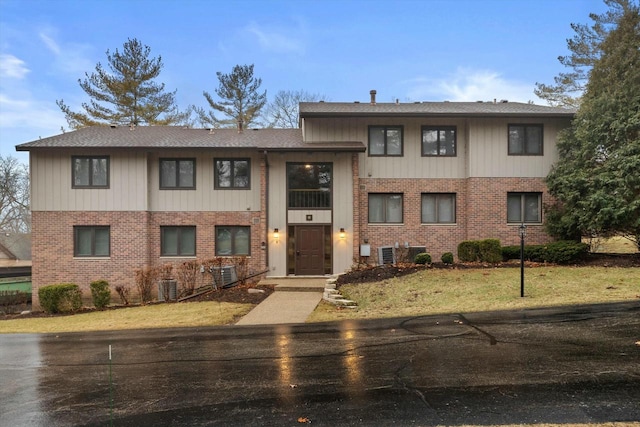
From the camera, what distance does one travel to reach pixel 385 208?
18125 mm

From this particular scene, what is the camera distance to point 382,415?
4.25 m

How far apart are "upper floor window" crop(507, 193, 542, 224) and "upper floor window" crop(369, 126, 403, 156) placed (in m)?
5.09

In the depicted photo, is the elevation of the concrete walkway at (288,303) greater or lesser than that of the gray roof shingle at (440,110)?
lesser

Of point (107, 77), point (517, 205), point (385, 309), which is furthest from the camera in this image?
point (107, 77)

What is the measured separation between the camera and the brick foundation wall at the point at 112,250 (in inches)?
688

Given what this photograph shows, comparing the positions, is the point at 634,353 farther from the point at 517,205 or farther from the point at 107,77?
the point at 107,77

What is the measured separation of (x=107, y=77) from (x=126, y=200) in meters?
19.1

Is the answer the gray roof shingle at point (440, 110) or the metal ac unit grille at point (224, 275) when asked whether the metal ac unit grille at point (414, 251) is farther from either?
the metal ac unit grille at point (224, 275)

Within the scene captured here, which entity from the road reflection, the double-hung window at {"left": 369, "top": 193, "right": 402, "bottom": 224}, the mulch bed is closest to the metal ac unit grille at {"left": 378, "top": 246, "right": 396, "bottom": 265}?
the double-hung window at {"left": 369, "top": 193, "right": 402, "bottom": 224}

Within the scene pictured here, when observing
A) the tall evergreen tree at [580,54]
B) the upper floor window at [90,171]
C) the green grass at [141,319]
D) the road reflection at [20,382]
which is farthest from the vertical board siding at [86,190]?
the tall evergreen tree at [580,54]

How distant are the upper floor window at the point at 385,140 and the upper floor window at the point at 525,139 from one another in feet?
15.3

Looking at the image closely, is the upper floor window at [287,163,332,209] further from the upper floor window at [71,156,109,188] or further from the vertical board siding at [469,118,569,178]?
the upper floor window at [71,156,109,188]

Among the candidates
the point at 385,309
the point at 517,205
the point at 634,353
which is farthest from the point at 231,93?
the point at 634,353

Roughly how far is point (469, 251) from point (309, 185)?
22.7 ft
